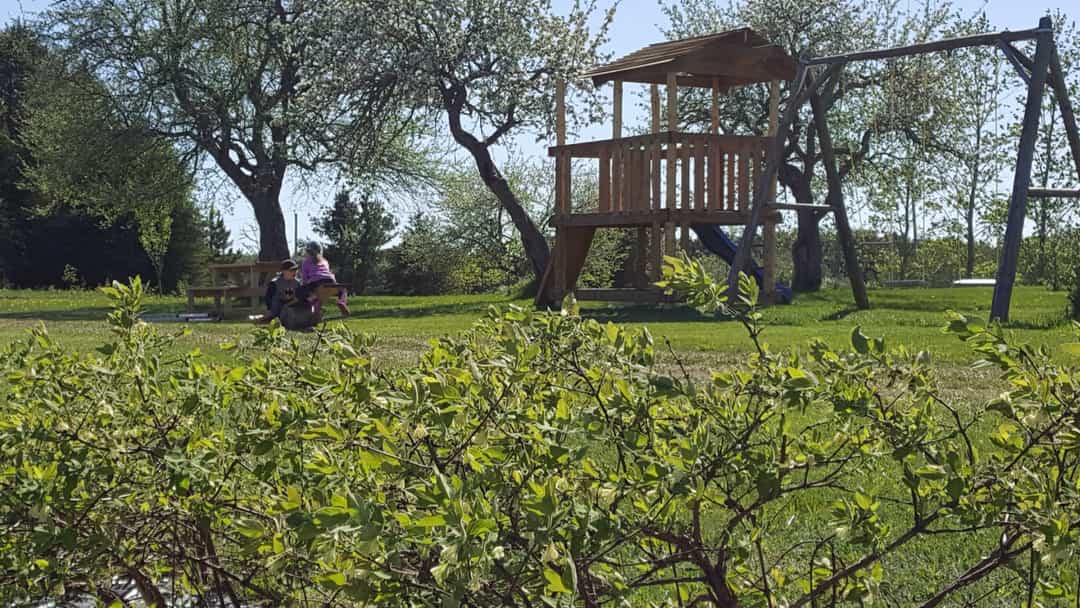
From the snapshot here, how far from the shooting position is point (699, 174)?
17469 millimetres

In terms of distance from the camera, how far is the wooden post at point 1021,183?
1191cm

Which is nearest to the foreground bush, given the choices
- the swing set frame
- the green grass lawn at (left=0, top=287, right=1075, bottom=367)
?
the green grass lawn at (left=0, top=287, right=1075, bottom=367)

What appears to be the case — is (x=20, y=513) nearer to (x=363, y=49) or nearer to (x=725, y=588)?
(x=725, y=588)

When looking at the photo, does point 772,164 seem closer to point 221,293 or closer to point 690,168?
point 690,168

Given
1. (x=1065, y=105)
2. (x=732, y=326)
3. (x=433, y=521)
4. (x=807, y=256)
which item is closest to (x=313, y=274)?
(x=732, y=326)

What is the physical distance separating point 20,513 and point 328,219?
40169 mm

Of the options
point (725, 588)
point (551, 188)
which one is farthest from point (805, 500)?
point (551, 188)

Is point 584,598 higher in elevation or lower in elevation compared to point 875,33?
lower

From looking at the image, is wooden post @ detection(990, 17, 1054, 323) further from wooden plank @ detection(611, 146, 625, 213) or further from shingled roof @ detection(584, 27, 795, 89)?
wooden plank @ detection(611, 146, 625, 213)

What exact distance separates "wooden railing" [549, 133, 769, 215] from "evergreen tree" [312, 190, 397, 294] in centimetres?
2224

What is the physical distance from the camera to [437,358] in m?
2.44

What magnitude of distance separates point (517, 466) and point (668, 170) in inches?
597

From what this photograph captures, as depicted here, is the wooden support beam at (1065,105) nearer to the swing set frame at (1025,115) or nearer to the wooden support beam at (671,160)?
the swing set frame at (1025,115)

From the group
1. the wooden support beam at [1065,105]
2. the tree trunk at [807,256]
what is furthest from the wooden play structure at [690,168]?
the tree trunk at [807,256]
